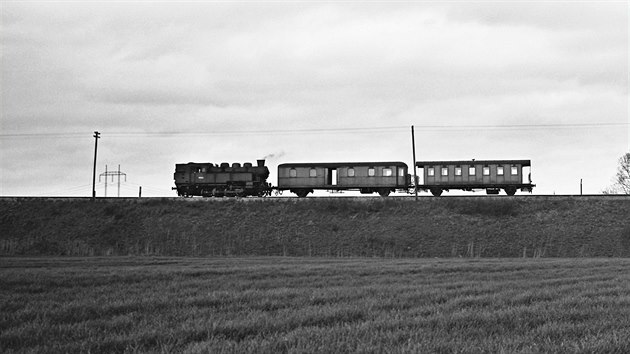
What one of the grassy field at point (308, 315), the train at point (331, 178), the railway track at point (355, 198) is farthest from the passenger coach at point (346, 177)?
the grassy field at point (308, 315)

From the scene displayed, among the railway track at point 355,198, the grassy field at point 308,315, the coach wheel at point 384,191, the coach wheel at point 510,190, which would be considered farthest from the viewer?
the coach wheel at point 384,191

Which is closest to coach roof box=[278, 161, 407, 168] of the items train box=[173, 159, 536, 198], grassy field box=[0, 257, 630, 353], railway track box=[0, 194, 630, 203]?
train box=[173, 159, 536, 198]

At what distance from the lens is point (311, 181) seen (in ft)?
156

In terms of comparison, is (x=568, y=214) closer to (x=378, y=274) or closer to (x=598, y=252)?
(x=598, y=252)

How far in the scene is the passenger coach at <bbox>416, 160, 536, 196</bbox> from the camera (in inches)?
1779

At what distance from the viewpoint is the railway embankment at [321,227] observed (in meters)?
33.0

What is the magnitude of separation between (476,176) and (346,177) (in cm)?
1001

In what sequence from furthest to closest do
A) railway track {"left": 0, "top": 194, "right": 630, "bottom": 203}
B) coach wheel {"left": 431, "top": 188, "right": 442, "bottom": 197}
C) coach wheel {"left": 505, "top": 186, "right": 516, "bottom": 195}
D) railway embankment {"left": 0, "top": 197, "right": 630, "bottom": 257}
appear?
coach wheel {"left": 431, "top": 188, "right": 442, "bottom": 197}, coach wheel {"left": 505, "top": 186, "right": 516, "bottom": 195}, railway track {"left": 0, "top": 194, "right": 630, "bottom": 203}, railway embankment {"left": 0, "top": 197, "right": 630, "bottom": 257}

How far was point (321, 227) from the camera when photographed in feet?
120

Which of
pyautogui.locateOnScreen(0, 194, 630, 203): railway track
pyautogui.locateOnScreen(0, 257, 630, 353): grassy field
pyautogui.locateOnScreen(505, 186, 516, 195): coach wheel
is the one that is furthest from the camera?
pyautogui.locateOnScreen(505, 186, 516, 195): coach wheel

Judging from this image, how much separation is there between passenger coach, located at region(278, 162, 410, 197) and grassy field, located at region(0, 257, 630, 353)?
113ft

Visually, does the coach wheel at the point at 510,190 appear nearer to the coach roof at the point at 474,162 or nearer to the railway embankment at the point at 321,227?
the coach roof at the point at 474,162

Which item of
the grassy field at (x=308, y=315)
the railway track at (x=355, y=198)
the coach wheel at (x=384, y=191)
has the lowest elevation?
the grassy field at (x=308, y=315)

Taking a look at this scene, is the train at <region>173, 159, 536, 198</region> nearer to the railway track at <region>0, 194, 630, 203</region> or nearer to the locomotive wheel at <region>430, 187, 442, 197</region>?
the locomotive wheel at <region>430, 187, 442, 197</region>
